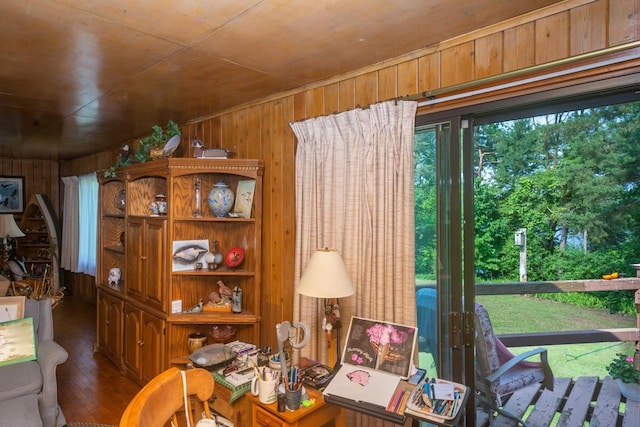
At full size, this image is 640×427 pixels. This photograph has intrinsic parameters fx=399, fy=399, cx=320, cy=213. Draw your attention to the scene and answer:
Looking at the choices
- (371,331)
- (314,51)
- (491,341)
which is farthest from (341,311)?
(314,51)

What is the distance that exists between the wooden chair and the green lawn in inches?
53.4

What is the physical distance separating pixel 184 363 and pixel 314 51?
2.39m

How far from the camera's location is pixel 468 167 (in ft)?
6.88

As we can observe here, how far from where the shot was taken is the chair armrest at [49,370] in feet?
8.43

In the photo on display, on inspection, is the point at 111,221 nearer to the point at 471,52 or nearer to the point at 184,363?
the point at 184,363

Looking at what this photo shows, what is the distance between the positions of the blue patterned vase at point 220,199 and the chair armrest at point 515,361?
7.02 ft

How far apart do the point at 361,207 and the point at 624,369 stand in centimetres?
145

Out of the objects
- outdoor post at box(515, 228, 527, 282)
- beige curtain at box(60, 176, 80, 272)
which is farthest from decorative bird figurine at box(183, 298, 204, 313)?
beige curtain at box(60, 176, 80, 272)

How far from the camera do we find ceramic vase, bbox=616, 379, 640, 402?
1.74 meters

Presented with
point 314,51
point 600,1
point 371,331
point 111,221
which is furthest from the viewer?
point 111,221

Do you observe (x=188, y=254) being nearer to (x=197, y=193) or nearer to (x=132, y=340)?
(x=197, y=193)

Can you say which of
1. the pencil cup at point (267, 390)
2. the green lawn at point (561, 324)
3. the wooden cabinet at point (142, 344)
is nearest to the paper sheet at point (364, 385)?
the pencil cup at point (267, 390)

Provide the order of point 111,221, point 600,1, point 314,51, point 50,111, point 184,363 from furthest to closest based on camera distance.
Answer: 1. point 111,221
2. point 50,111
3. point 184,363
4. point 314,51
5. point 600,1

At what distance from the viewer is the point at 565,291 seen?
6.28 ft
